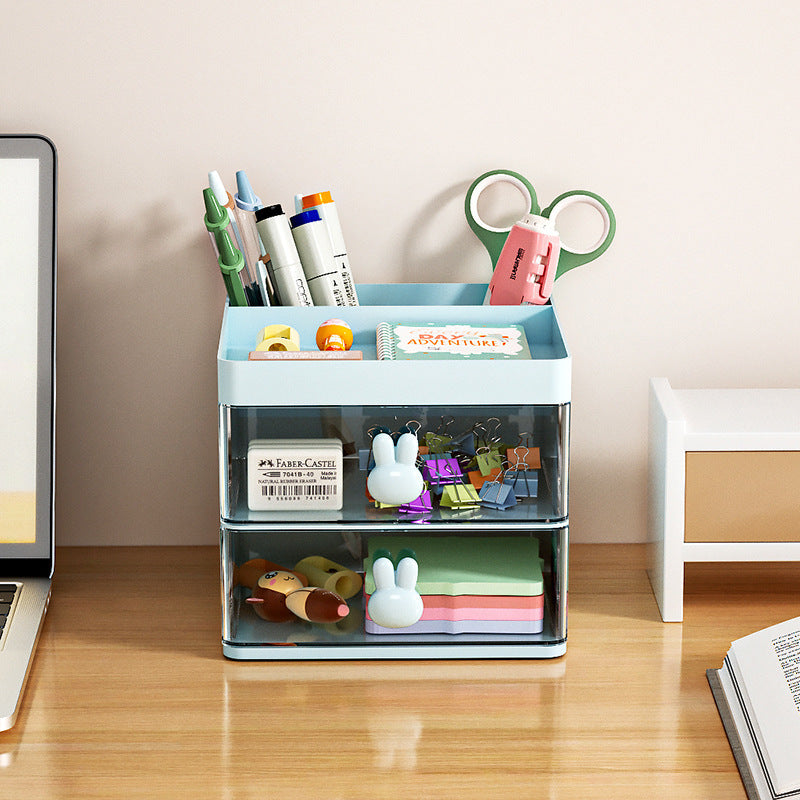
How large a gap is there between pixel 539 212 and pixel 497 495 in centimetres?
28

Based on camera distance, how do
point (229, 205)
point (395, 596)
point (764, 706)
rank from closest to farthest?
point (764, 706), point (395, 596), point (229, 205)

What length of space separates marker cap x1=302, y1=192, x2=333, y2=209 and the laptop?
21 cm

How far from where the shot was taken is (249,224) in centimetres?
89

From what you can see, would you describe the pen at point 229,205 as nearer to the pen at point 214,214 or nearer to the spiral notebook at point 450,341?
the pen at point 214,214

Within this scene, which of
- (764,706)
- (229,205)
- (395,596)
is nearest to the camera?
(764,706)

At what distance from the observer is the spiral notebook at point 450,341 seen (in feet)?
2.58

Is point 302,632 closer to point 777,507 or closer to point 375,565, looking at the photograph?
point 375,565

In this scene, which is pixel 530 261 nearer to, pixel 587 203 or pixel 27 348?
pixel 587 203

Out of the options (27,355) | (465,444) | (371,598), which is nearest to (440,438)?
(465,444)

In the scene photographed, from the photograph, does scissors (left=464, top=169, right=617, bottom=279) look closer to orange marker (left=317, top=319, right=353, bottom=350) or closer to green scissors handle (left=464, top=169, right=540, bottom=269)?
green scissors handle (left=464, top=169, right=540, bottom=269)

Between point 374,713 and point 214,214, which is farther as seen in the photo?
point 214,214

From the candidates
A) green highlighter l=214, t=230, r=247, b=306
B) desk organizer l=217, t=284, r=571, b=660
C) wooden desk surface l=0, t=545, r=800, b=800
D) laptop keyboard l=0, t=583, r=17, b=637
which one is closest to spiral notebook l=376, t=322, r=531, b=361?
desk organizer l=217, t=284, r=571, b=660

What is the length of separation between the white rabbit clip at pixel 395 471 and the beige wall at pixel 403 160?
0.83 ft

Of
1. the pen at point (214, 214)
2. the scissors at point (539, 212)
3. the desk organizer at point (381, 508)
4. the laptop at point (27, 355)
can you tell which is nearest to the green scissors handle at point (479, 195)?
the scissors at point (539, 212)
